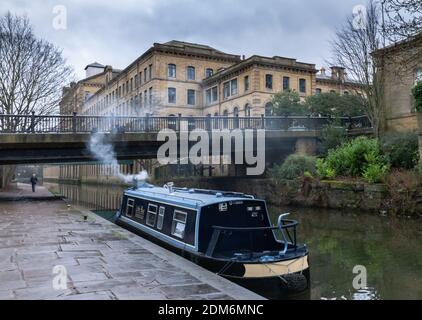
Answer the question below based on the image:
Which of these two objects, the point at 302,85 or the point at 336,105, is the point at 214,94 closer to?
the point at 302,85

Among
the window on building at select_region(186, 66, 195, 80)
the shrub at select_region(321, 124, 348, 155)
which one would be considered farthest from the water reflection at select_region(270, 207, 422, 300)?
the window on building at select_region(186, 66, 195, 80)

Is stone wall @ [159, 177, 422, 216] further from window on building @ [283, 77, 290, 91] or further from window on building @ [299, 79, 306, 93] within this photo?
window on building @ [299, 79, 306, 93]

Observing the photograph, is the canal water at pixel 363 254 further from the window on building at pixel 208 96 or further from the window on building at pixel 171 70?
the window on building at pixel 171 70

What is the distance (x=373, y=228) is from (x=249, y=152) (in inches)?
513

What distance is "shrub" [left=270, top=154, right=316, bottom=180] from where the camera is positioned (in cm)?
2242

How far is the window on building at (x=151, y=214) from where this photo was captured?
11766 mm

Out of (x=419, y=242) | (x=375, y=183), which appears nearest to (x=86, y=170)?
(x=375, y=183)

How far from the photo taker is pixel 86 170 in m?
64.6

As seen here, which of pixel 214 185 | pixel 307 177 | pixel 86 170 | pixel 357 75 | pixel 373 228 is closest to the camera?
pixel 373 228

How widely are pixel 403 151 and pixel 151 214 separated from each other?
39.5 feet

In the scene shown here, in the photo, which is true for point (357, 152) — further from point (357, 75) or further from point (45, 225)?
point (45, 225)

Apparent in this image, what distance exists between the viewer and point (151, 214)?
474 inches

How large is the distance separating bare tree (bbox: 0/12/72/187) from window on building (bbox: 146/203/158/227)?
1712 centimetres

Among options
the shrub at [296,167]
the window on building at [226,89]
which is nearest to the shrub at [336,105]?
the shrub at [296,167]
